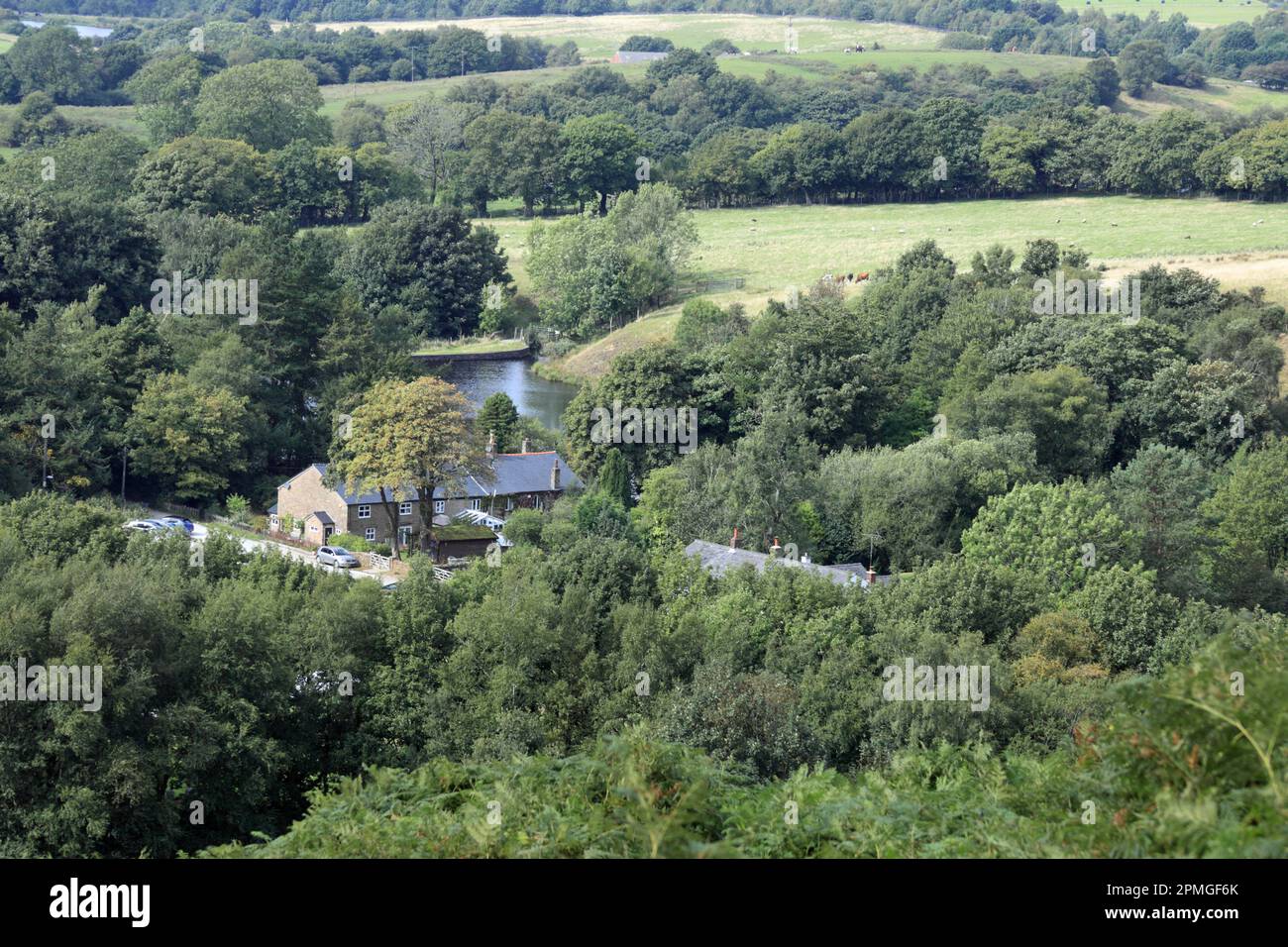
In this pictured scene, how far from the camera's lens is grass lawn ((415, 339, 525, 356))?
290 feet

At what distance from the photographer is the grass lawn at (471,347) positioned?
88375 mm

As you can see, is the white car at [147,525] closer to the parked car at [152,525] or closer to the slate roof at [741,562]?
the parked car at [152,525]

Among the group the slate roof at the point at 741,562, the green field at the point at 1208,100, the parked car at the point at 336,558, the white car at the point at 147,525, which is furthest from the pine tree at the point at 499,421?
the green field at the point at 1208,100

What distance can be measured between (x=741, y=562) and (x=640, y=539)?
5891 millimetres

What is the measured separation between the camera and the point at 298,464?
6372 centimetres

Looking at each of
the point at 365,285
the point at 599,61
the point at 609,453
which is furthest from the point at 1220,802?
the point at 599,61

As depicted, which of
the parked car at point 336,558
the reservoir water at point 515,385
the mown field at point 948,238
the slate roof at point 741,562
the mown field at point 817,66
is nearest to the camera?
the slate roof at point 741,562

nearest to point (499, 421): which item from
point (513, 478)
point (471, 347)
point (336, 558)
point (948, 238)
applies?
point (513, 478)

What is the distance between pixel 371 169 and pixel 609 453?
5944 centimetres

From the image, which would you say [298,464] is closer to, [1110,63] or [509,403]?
[509,403]

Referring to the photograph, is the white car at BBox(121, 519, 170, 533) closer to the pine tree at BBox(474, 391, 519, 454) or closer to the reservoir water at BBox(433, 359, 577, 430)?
the pine tree at BBox(474, 391, 519, 454)

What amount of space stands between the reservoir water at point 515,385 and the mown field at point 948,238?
7.18ft

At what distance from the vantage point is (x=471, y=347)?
9006cm

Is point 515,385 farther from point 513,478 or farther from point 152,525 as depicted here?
point 152,525
